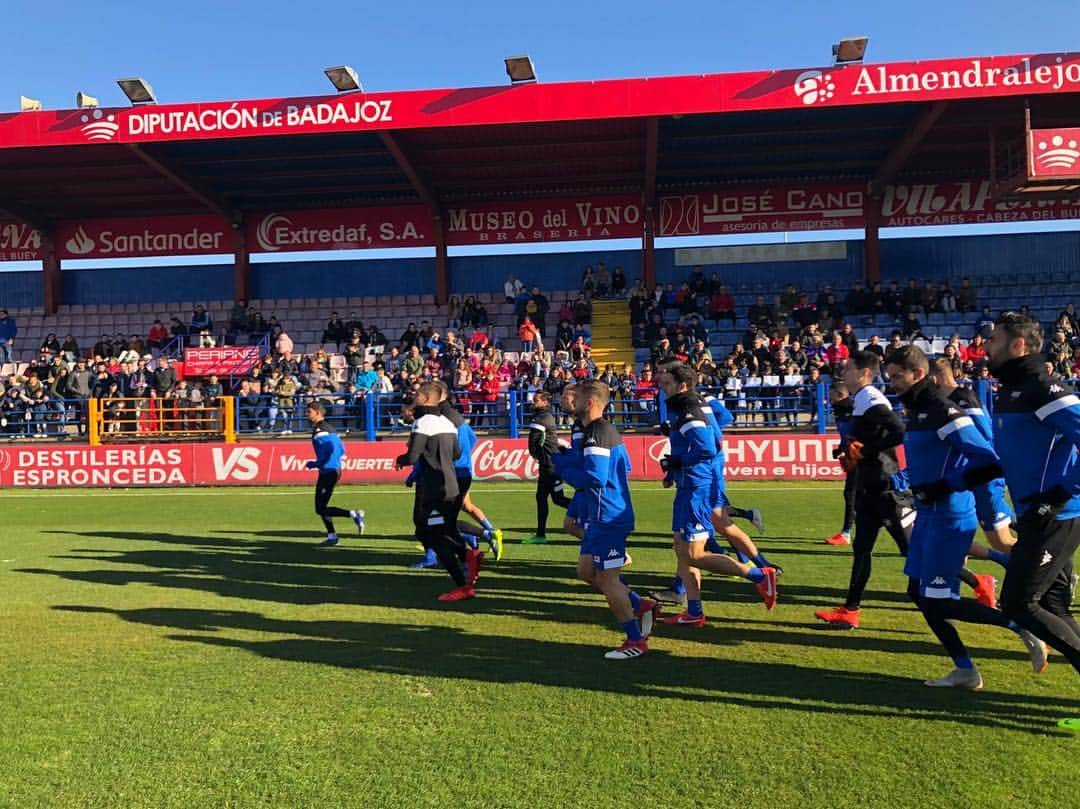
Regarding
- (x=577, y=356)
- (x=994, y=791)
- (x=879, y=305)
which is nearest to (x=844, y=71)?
(x=879, y=305)

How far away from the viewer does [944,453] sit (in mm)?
5145

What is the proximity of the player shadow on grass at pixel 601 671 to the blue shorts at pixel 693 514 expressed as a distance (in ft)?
3.14

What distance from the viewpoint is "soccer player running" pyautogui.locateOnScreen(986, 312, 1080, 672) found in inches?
176

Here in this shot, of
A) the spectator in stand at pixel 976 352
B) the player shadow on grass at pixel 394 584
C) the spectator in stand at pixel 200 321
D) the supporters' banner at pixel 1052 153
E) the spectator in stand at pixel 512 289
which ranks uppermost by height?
the supporters' banner at pixel 1052 153

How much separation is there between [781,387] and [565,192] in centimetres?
1273

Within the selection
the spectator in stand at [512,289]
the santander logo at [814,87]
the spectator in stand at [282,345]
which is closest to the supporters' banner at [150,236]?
the spectator in stand at [282,345]

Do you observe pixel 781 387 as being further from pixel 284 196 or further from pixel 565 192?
pixel 284 196

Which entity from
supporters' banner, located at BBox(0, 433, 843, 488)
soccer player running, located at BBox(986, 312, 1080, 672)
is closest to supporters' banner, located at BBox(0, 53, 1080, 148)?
supporters' banner, located at BBox(0, 433, 843, 488)

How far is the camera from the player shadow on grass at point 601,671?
4.72 m

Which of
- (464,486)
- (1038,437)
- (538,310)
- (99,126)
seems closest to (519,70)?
(538,310)

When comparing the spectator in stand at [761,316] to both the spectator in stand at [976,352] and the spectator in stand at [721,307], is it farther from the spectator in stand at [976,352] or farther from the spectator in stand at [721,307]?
the spectator in stand at [976,352]

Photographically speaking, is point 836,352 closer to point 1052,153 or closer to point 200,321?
point 1052,153

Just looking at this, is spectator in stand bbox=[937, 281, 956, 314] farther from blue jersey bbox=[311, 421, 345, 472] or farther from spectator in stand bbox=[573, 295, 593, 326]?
blue jersey bbox=[311, 421, 345, 472]

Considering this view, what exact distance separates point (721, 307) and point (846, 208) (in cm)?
584
